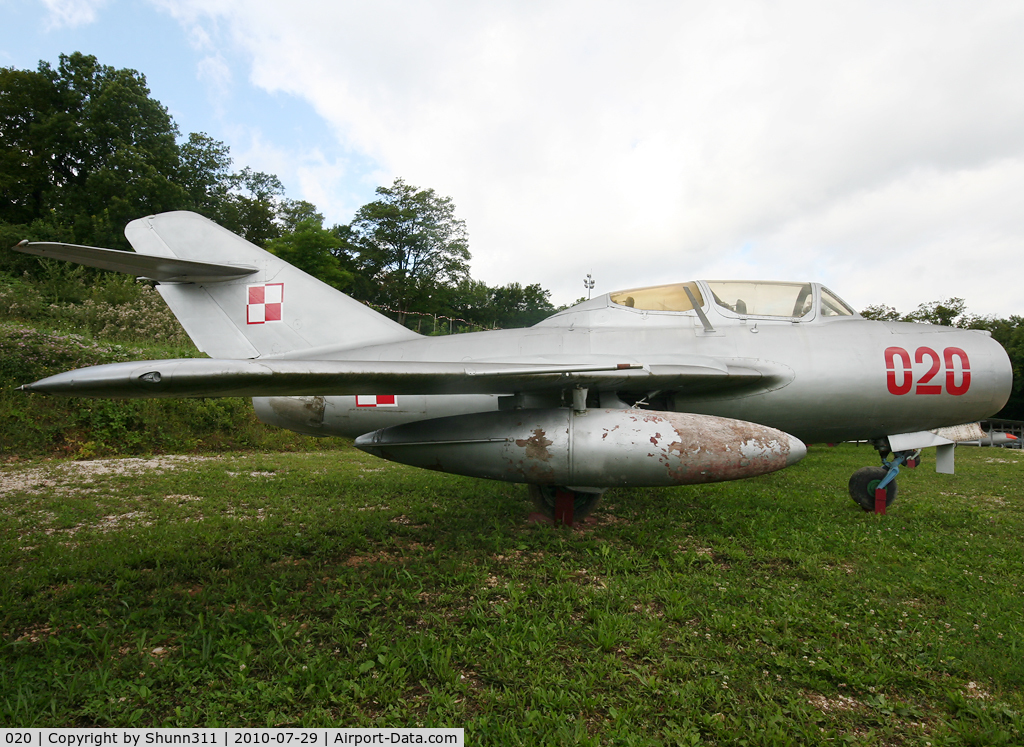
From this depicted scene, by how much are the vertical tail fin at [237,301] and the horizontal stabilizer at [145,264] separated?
8 cm

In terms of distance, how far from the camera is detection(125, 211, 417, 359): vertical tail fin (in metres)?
4.82

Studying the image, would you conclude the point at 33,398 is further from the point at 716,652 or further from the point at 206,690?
the point at 716,652

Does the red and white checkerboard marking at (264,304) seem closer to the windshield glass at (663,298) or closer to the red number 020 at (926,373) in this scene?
the windshield glass at (663,298)

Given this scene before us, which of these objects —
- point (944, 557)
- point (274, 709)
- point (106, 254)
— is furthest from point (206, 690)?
point (944, 557)

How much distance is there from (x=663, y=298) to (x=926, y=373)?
2.28 m

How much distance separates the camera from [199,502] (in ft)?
18.1

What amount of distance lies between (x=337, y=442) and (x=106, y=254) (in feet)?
31.3

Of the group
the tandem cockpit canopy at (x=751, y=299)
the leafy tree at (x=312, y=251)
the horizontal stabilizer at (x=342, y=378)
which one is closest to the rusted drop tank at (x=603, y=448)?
the horizontal stabilizer at (x=342, y=378)

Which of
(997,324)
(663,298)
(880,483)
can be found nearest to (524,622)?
(663,298)

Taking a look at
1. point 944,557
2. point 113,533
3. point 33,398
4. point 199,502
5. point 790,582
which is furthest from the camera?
point 33,398

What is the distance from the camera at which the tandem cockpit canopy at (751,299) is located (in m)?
4.68

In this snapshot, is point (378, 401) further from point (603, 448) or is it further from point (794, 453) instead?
point (794, 453)

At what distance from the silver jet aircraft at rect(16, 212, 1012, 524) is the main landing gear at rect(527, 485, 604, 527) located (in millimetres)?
14

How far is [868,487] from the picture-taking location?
542cm
